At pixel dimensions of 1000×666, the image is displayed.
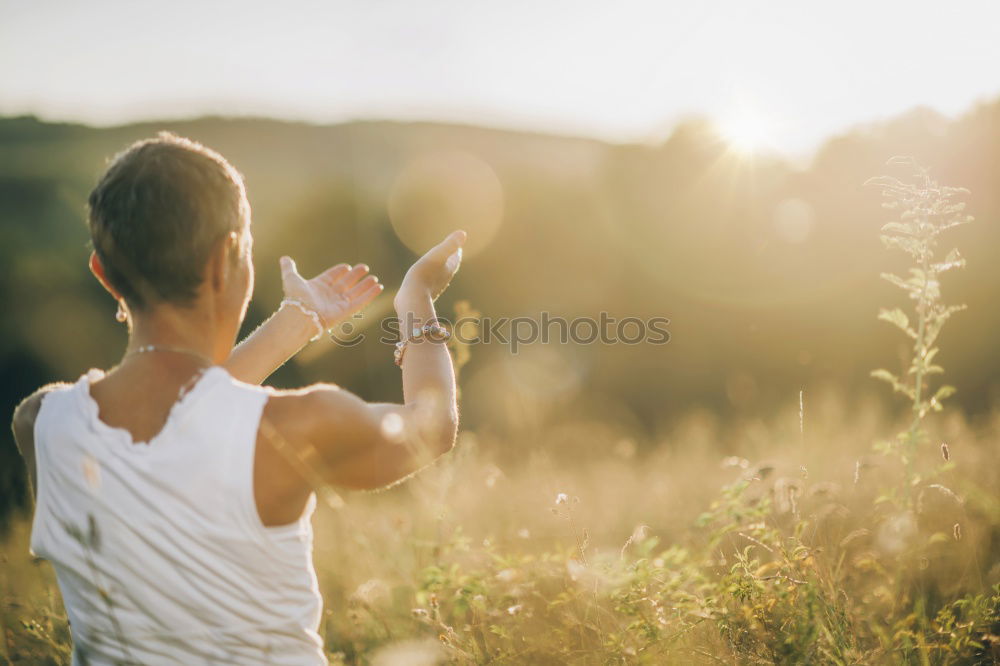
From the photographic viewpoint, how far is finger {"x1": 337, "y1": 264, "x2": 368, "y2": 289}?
2.62 meters

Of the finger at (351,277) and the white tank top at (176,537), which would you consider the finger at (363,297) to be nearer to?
the finger at (351,277)

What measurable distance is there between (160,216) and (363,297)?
1070 millimetres

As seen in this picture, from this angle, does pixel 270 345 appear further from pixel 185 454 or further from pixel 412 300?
pixel 185 454

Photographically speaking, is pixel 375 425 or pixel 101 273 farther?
pixel 101 273

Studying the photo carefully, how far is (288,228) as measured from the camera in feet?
41.5

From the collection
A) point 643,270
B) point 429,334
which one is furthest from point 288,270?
point 643,270

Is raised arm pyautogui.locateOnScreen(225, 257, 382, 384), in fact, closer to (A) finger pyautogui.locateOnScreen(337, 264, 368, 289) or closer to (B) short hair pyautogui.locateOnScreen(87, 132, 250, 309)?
(A) finger pyautogui.locateOnScreen(337, 264, 368, 289)

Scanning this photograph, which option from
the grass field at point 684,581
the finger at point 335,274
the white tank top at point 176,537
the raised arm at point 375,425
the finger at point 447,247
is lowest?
the grass field at point 684,581

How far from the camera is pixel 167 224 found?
1.57 metres

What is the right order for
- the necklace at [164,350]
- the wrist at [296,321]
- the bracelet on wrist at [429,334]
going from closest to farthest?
→ the necklace at [164,350] < the bracelet on wrist at [429,334] < the wrist at [296,321]

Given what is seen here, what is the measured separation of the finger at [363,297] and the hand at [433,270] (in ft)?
1.21

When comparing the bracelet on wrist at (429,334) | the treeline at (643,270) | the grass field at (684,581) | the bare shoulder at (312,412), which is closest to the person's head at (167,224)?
the bare shoulder at (312,412)

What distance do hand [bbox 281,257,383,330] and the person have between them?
74 cm

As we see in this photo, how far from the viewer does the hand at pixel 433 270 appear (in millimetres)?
2170
